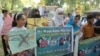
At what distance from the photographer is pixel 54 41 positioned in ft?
24.0

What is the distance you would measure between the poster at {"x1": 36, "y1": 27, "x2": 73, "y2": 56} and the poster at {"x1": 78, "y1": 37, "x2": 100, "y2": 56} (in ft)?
1.21

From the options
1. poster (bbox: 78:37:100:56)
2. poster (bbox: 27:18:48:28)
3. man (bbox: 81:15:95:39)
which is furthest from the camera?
poster (bbox: 27:18:48:28)

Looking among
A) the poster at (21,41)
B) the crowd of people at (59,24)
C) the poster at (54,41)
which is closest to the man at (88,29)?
the crowd of people at (59,24)

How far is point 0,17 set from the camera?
10.4 meters

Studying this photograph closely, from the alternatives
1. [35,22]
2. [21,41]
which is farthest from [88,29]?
[21,41]

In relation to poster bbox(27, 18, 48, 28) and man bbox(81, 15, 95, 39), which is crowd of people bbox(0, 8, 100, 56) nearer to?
man bbox(81, 15, 95, 39)

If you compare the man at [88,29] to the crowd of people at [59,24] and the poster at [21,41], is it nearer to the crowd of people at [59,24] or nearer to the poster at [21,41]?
the crowd of people at [59,24]

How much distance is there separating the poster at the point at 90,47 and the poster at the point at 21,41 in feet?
5.85

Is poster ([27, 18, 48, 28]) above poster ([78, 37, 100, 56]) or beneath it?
above

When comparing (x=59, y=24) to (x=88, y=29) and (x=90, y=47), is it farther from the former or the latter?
(x=90, y=47)

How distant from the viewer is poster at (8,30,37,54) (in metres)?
6.10

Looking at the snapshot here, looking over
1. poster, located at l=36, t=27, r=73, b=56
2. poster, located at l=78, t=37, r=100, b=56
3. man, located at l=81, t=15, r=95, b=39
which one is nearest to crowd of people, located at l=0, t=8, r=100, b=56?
man, located at l=81, t=15, r=95, b=39

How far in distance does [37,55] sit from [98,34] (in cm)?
286

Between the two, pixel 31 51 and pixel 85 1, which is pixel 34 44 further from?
pixel 85 1
